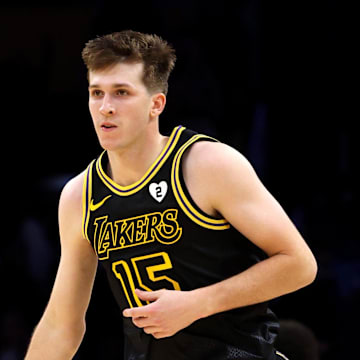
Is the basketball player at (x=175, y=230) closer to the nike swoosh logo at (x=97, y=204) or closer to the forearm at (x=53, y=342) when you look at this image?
the nike swoosh logo at (x=97, y=204)

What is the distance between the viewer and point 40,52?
5.44 meters

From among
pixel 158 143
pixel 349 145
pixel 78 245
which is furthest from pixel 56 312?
pixel 349 145

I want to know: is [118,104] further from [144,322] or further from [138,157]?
[144,322]

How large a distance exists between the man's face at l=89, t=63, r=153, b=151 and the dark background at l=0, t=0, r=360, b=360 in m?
2.35

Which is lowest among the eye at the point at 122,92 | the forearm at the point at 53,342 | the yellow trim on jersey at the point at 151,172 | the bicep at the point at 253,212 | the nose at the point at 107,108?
the forearm at the point at 53,342

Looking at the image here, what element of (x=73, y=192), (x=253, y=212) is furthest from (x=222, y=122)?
(x=253, y=212)

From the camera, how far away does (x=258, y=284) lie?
2.51 m

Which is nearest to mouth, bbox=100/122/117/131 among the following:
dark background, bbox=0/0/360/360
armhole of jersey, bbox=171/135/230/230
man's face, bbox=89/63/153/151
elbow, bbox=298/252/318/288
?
man's face, bbox=89/63/153/151

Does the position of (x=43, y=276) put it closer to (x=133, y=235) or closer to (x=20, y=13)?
(x=20, y=13)

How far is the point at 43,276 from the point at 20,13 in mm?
1899

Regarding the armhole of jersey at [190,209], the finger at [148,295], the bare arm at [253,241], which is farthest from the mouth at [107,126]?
the finger at [148,295]

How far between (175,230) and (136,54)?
0.63 meters

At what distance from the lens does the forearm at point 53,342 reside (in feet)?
9.72

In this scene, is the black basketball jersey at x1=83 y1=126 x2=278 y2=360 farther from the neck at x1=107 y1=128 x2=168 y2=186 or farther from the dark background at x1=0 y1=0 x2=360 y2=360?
the dark background at x1=0 y1=0 x2=360 y2=360
